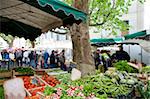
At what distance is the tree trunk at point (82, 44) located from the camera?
10.7 meters

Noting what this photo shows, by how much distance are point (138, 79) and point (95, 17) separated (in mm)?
13333

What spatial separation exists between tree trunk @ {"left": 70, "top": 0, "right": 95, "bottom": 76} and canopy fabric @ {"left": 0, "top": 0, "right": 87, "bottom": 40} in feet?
3.35

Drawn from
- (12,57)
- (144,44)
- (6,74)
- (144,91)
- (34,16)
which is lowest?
(12,57)

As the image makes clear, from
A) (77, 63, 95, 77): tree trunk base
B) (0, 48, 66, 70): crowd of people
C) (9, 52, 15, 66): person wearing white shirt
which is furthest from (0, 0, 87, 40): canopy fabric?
(9, 52, 15, 66): person wearing white shirt

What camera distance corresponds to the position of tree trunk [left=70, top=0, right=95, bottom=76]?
10.7 metres

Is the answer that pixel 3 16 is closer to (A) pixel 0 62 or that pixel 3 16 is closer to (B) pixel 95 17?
(B) pixel 95 17

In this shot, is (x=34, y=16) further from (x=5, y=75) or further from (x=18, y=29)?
(x=18, y=29)

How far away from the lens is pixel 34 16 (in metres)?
9.43

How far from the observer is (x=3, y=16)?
10.4 metres

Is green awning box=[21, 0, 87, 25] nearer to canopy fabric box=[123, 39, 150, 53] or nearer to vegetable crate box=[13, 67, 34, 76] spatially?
vegetable crate box=[13, 67, 34, 76]

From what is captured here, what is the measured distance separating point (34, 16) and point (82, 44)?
2.07 meters

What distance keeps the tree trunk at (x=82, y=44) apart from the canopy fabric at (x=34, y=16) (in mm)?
1020

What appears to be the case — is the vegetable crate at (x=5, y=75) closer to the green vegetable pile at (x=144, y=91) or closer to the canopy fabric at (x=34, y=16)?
the canopy fabric at (x=34, y=16)

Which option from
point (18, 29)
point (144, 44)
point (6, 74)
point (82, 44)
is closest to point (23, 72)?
point (6, 74)
